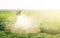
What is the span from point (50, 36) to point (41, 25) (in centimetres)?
15

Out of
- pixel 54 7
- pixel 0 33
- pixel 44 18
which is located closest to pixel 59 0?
pixel 54 7

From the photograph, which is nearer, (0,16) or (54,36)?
(54,36)

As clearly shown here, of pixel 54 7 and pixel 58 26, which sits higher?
pixel 54 7

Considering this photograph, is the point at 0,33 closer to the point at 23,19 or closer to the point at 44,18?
the point at 23,19

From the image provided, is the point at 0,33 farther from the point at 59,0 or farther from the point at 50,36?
the point at 59,0

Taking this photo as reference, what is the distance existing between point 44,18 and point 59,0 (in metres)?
0.25

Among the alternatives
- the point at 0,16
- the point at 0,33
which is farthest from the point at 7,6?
the point at 0,33

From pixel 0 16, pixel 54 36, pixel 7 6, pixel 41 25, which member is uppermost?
pixel 7 6

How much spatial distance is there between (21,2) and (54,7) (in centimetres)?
36

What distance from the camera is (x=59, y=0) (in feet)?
4.19

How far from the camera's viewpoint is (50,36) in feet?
4.08

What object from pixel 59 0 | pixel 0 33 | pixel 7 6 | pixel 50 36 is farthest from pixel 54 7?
pixel 0 33

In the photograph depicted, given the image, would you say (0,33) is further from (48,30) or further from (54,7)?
(54,7)

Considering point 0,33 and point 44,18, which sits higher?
point 44,18
